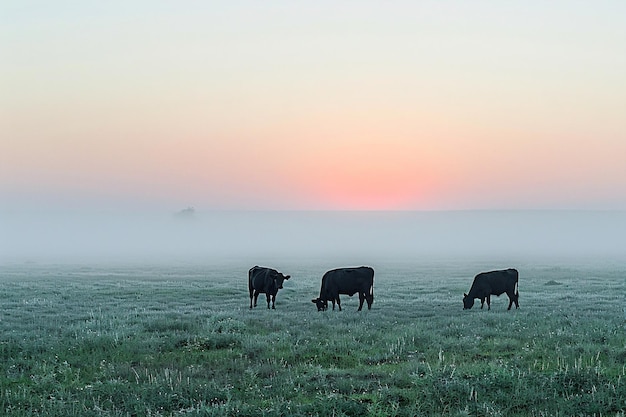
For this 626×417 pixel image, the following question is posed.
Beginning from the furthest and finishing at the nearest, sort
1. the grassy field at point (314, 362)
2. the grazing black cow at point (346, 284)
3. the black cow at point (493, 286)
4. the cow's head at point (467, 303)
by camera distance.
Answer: the grazing black cow at point (346, 284) < the black cow at point (493, 286) < the cow's head at point (467, 303) < the grassy field at point (314, 362)

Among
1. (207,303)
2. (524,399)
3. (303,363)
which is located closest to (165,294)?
(207,303)

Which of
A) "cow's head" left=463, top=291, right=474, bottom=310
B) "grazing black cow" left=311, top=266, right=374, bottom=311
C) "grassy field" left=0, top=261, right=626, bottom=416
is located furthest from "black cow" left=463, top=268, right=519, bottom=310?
"grazing black cow" left=311, top=266, right=374, bottom=311

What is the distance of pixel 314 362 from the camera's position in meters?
12.6

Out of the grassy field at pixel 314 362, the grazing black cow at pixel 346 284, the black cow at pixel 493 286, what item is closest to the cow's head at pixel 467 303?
the black cow at pixel 493 286

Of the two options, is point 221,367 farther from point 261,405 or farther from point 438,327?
point 438,327

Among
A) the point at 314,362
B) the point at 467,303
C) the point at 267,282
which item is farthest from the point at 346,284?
the point at 314,362

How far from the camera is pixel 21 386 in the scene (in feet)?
35.3

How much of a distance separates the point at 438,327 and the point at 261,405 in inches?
357

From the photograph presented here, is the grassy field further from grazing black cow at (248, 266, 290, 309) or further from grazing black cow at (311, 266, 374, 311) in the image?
grazing black cow at (248, 266, 290, 309)

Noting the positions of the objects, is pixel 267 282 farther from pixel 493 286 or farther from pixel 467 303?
pixel 493 286

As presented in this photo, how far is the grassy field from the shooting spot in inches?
373

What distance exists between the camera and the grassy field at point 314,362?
947 centimetres

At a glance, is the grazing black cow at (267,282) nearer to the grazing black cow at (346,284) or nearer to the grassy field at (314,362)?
the grazing black cow at (346,284)

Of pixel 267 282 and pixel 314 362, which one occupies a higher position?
pixel 267 282
